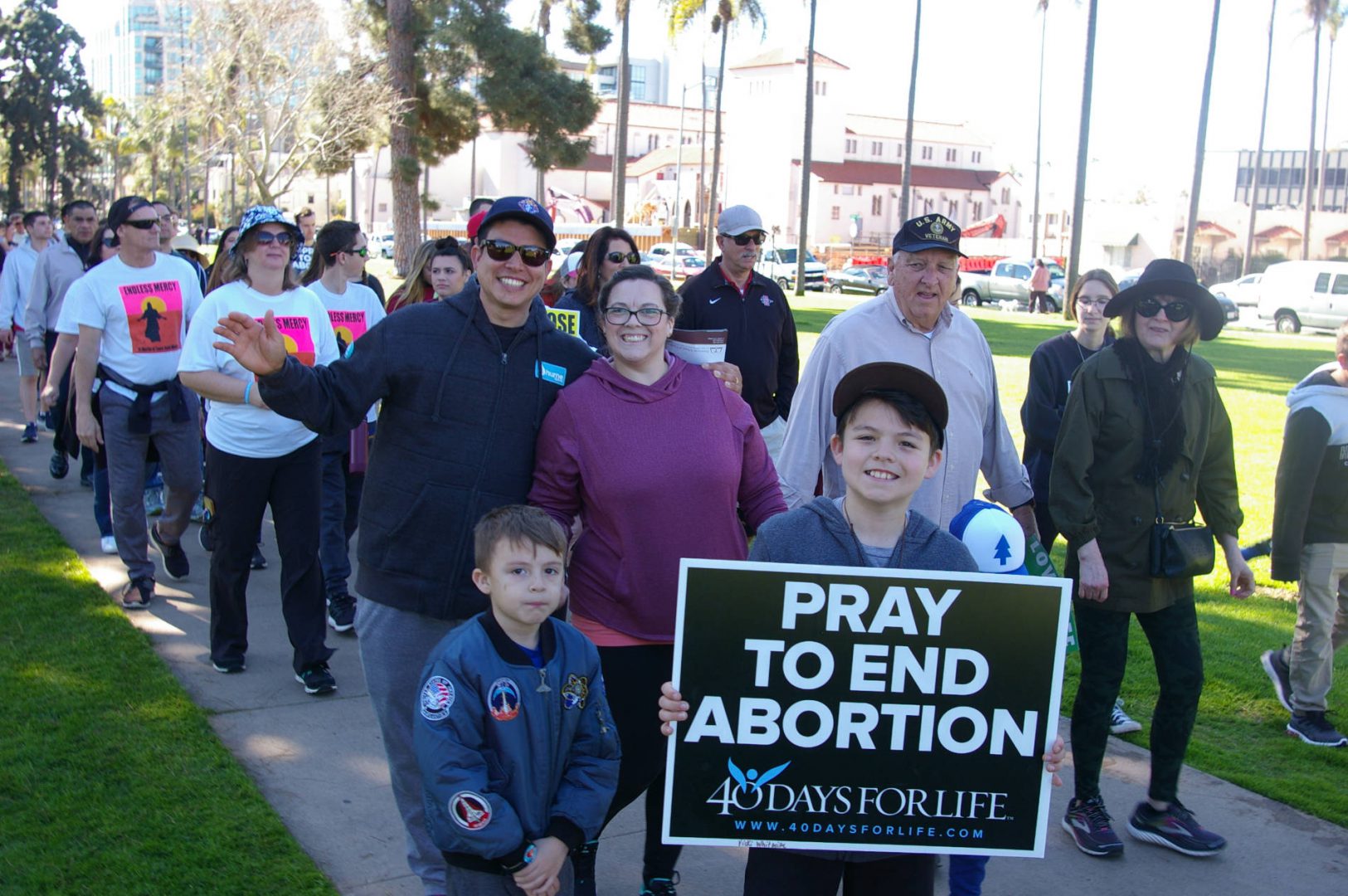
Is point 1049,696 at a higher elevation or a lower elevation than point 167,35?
lower

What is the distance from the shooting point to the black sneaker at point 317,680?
18.6 feet

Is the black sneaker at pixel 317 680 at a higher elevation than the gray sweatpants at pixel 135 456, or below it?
below

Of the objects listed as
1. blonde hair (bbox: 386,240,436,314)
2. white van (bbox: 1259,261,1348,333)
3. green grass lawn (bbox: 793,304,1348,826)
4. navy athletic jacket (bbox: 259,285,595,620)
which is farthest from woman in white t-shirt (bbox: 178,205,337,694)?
white van (bbox: 1259,261,1348,333)

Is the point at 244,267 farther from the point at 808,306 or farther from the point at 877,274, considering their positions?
the point at 877,274

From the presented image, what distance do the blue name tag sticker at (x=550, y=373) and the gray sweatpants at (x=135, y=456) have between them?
12.9 feet

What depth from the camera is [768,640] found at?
9.20ft

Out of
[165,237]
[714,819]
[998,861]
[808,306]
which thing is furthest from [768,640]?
[808,306]

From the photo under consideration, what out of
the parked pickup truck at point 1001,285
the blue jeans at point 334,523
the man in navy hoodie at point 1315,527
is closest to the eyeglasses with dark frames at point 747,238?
the blue jeans at point 334,523

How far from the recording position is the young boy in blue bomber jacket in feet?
9.70

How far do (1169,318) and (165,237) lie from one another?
24.9ft

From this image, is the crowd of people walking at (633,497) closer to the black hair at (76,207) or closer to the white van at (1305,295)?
the black hair at (76,207)

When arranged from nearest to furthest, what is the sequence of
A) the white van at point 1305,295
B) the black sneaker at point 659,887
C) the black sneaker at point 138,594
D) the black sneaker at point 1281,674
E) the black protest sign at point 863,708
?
the black protest sign at point 863,708, the black sneaker at point 659,887, the black sneaker at point 1281,674, the black sneaker at point 138,594, the white van at point 1305,295

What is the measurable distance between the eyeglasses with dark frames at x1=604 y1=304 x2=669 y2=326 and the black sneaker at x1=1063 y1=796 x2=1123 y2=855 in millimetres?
2484

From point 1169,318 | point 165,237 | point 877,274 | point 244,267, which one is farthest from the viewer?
point 877,274
